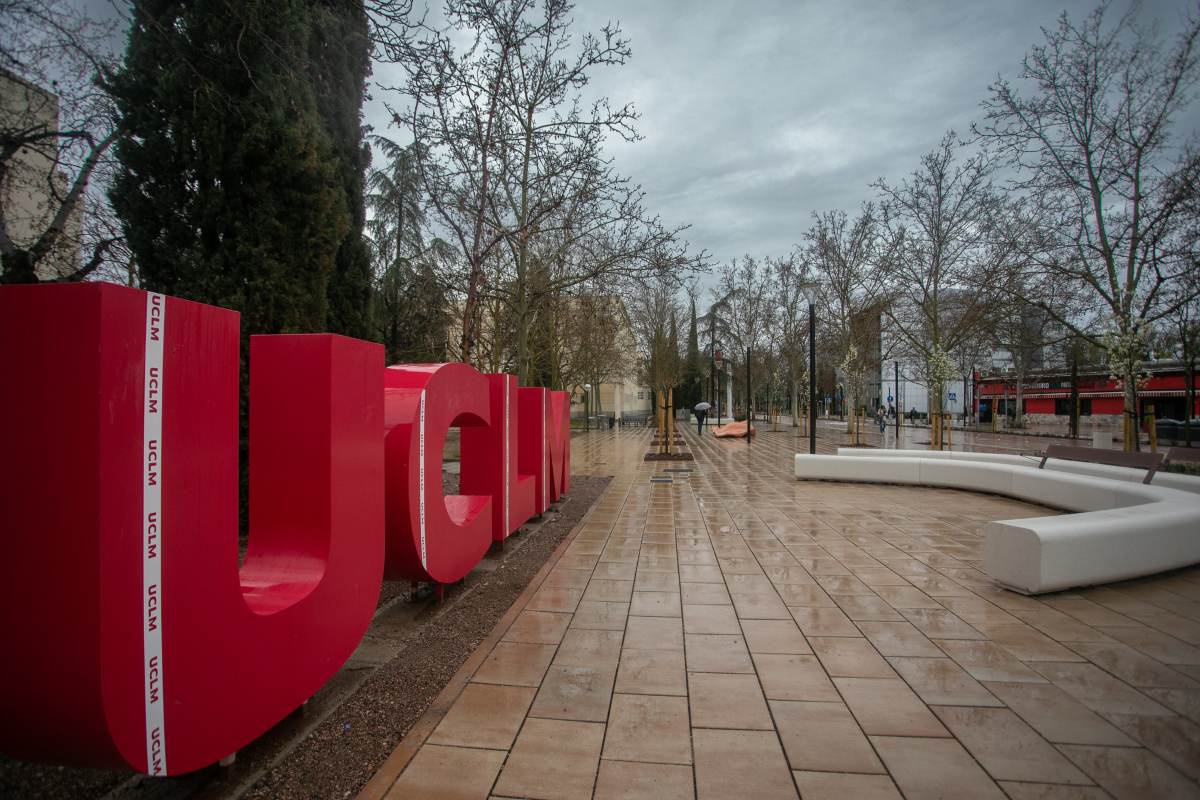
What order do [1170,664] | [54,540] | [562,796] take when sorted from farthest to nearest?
[1170,664] < [562,796] < [54,540]

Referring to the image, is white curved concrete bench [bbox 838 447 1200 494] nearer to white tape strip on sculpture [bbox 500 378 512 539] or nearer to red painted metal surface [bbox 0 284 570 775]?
white tape strip on sculpture [bbox 500 378 512 539]

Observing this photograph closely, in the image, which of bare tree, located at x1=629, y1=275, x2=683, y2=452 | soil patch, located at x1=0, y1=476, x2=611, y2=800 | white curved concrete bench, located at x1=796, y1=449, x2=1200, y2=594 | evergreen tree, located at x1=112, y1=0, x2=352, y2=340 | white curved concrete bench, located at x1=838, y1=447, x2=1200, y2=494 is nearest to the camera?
soil patch, located at x1=0, y1=476, x2=611, y2=800

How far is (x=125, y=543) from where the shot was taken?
191cm

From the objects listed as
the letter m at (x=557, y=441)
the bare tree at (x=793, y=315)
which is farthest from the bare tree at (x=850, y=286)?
the letter m at (x=557, y=441)

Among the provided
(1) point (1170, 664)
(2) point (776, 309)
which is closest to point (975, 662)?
(1) point (1170, 664)

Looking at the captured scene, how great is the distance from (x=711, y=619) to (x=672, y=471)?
9875 millimetres

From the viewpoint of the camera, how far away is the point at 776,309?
29.7 metres

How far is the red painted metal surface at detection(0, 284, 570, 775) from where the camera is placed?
1.83m

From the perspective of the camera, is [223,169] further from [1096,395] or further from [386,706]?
[1096,395]

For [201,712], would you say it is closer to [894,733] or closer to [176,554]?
[176,554]

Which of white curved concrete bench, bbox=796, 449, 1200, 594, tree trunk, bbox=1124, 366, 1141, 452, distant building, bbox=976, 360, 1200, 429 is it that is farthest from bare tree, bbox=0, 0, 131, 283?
distant building, bbox=976, 360, 1200, 429

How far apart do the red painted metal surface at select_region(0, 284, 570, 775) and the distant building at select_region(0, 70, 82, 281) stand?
3467mm

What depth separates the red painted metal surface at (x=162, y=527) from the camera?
1.83 meters

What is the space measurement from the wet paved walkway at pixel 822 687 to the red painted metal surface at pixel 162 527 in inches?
34.5
